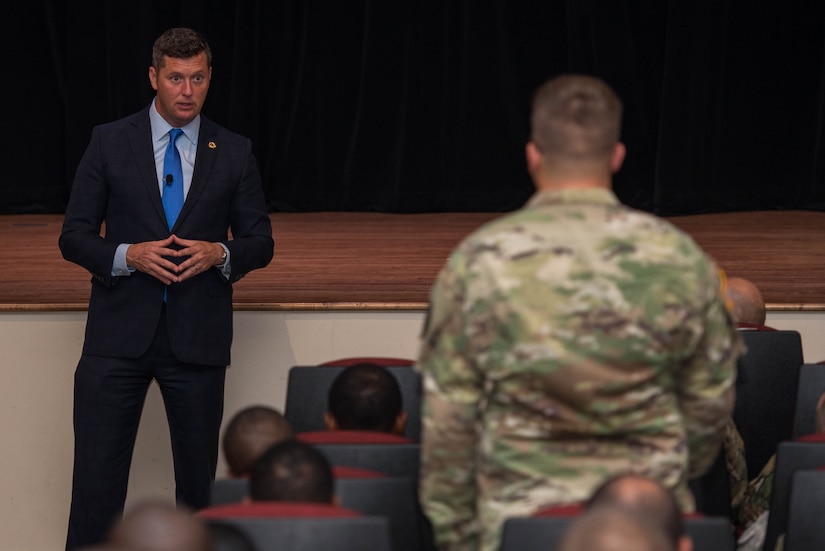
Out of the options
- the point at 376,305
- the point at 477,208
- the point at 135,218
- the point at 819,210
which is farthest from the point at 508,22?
the point at 135,218

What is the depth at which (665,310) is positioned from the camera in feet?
7.27

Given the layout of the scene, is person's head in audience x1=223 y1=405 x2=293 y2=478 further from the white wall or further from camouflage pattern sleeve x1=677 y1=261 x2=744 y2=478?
the white wall

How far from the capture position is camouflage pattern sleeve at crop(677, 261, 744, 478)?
2279 millimetres

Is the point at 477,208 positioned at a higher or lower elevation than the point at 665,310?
lower

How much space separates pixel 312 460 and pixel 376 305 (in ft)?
8.55

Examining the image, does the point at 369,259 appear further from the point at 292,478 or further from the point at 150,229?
the point at 292,478

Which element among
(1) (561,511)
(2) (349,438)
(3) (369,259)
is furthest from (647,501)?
(3) (369,259)

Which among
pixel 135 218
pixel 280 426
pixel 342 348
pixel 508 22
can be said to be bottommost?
pixel 342 348

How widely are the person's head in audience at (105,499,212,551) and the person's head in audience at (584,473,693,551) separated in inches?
22.4

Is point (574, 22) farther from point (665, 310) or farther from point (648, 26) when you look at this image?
point (665, 310)

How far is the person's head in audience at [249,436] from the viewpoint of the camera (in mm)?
2793

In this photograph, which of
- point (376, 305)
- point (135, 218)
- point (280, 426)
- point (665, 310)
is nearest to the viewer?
point (665, 310)

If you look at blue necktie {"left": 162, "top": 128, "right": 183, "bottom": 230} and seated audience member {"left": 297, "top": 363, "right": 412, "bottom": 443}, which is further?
blue necktie {"left": 162, "top": 128, "right": 183, "bottom": 230}

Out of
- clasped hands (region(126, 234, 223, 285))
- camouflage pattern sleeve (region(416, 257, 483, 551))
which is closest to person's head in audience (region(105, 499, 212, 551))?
camouflage pattern sleeve (region(416, 257, 483, 551))
